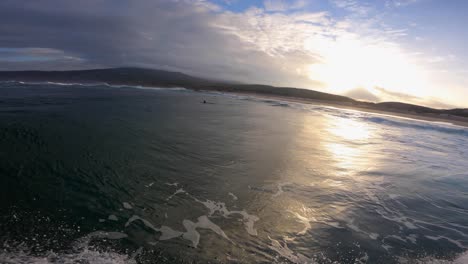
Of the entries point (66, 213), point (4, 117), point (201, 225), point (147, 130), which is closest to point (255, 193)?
point (201, 225)

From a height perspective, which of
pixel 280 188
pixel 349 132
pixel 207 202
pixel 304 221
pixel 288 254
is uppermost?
pixel 349 132

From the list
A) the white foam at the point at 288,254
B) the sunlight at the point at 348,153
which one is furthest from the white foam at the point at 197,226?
the sunlight at the point at 348,153

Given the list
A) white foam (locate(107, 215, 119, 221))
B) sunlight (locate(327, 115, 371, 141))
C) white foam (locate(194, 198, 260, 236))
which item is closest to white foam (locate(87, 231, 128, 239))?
white foam (locate(107, 215, 119, 221))

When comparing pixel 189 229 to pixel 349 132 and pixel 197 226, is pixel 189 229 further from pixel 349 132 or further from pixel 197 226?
pixel 349 132

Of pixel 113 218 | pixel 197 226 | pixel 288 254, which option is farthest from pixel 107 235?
pixel 288 254

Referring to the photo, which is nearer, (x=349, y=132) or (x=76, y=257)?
(x=76, y=257)

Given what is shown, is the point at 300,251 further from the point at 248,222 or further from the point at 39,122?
the point at 39,122

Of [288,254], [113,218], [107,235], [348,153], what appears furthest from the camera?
[348,153]

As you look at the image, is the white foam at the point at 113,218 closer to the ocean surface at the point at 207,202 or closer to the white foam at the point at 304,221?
the ocean surface at the point at 207,202

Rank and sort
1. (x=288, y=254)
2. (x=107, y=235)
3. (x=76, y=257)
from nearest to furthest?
1. (x=76, y=257)
2. (x=107, y=235)
3. (x=288, y=254)
